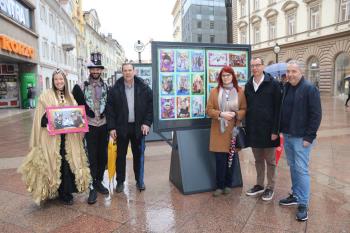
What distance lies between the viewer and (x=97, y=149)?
4.47 metres

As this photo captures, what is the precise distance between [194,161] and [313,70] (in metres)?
27.0

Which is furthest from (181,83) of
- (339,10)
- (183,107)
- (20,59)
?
(339,10)

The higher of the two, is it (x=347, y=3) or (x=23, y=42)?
(x=347, y=3)

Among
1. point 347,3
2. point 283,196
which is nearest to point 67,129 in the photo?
point 283,196

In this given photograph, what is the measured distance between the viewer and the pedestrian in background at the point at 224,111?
4113 millimetres

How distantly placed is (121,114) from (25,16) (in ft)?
73.6

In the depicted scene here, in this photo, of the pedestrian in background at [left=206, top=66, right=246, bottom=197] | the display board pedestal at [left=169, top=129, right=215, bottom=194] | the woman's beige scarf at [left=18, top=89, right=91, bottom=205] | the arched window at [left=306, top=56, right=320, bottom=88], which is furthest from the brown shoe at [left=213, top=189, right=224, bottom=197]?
the arched window at [left=306, top=56, right=320, bottom=88]

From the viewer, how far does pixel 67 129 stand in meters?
3.92

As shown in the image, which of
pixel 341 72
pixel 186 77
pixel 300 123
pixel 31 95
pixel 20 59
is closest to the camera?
pixel 300 123

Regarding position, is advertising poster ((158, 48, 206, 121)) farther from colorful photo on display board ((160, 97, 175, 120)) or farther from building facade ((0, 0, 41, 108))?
building facade ((0, 0, 41, 108))

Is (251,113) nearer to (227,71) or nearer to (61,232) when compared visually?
(227,71)

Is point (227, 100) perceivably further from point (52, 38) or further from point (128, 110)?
point (52, 38)

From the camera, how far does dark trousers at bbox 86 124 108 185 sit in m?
4.34

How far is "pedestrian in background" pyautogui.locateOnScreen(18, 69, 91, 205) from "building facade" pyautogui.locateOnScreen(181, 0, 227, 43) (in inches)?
2133
